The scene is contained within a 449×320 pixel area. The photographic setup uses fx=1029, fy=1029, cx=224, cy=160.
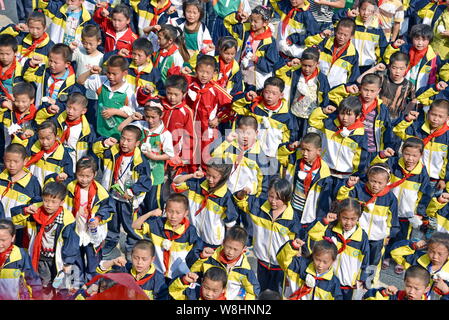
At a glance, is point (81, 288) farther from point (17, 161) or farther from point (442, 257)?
point (442, 257)

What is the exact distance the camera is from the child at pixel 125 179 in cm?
1041

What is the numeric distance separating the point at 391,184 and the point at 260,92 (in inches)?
88.6

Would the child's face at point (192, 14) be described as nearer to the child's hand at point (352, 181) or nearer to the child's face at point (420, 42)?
the child's face at point (420, 42)

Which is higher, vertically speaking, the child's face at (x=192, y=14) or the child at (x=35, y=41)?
the child's face at (x=192, y=14)

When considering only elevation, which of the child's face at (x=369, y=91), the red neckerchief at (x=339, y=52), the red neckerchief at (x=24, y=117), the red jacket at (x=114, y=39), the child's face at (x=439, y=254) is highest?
the child's face at (x=369, y=91)

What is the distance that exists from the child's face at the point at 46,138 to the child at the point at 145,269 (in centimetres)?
172

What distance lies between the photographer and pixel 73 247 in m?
9.64

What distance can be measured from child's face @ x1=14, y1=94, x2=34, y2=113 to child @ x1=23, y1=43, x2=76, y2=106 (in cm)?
41

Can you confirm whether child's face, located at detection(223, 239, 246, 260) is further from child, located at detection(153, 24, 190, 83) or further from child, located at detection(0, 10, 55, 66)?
child, located at detection(0, 10, 55, 66)

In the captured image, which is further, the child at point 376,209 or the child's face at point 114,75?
the child's face at point 114,75

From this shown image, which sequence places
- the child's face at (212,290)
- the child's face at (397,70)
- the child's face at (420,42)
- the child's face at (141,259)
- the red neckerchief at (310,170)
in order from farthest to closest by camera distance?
1. the child's face at (420,42)
2. the child's face at (397,70)
3. the red neckerchief at (310,170)
4. the child's face at (141,259)
5. the child's face at (212,290)

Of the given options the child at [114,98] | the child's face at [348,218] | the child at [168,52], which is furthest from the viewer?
the child at [168,52]

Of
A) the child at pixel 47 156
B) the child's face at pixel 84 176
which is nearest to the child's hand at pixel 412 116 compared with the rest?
the child's face at pixel 84 176

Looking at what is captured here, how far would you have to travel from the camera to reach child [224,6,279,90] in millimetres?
12586
